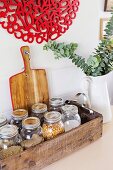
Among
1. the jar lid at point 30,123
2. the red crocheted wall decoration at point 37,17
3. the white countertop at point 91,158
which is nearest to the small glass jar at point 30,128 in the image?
the jar lid at point 30,123

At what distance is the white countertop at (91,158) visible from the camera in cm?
77

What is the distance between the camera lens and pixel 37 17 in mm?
845

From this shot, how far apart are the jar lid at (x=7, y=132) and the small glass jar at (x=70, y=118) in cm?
23

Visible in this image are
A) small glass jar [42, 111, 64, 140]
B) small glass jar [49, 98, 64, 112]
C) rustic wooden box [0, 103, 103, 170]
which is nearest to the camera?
rustic wooden box [0, 103, 103, 170]

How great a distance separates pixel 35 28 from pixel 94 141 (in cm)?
52

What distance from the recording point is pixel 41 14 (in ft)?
2.79

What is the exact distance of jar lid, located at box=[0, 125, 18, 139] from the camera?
707 mm

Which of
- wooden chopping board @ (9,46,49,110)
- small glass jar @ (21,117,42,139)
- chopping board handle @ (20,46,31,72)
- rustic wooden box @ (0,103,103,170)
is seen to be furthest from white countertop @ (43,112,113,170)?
chopping board handle @ (20,46,31,72)

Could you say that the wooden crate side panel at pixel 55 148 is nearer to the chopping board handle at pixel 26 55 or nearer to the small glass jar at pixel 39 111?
the small glass jar at pixel 39 111

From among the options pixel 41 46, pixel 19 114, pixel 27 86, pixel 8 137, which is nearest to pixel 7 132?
pixel 8 137

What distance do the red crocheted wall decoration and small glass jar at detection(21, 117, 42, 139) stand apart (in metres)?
0.32

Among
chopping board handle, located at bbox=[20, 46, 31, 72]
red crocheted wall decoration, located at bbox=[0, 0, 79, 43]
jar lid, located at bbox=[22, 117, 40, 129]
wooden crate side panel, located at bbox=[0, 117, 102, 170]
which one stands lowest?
wooden crate side panel, located at bbox=[0, 117, 102, 170]

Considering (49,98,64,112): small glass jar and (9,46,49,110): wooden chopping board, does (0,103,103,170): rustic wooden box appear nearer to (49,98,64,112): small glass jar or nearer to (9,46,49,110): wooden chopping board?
(49,98,64,112): small glass jar

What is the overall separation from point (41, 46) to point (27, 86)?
179mm
